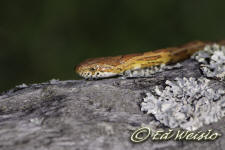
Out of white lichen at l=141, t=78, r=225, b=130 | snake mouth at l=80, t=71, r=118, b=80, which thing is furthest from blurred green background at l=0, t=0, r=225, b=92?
white lichen at l=141, t=78, r=225, b=130

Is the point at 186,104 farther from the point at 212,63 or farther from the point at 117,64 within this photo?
the point at 117,64

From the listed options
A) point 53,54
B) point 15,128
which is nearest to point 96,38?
point 53,54

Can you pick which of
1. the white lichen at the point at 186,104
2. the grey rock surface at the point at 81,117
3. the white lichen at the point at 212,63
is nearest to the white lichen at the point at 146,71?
the grey rock surface at the point at 81,117

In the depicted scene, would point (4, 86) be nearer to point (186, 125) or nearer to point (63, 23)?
point (63, 23)

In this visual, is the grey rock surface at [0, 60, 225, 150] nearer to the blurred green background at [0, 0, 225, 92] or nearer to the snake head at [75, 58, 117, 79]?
the snake head at [75, 58, 117, 79]

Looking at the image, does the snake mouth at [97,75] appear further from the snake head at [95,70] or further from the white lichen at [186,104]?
the white lichen at [186,104]
